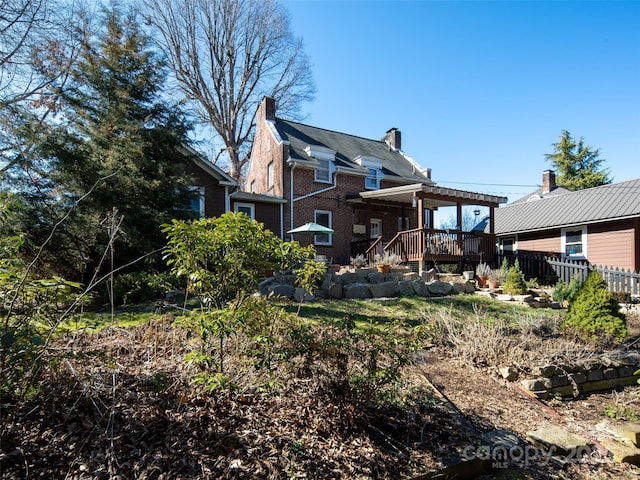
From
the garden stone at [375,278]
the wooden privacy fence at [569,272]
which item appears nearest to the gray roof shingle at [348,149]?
the wooden privacy fence at [569,272]

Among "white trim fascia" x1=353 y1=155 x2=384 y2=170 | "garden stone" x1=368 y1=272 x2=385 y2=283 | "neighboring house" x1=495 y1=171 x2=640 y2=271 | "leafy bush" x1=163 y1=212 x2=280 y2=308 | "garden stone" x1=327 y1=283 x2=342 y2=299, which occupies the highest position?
"white trim fascia" x1=353 y1=155 x2=384 y2=170

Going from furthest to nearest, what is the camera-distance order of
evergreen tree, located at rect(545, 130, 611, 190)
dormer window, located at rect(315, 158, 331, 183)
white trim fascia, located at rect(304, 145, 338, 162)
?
evergreen tree, located at rect(545, 130, 611, 190) < dormer window, located at rect(315, 158, 331, 183) < white trim fascia, located at rect(304, 145, 338, 162)

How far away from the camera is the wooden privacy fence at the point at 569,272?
10938mm

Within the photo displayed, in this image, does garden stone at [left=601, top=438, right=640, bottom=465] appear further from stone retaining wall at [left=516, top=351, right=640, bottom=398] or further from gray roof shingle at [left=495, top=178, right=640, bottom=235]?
gray roof shingle at [left=495, top=178, right=640, bottom=235]

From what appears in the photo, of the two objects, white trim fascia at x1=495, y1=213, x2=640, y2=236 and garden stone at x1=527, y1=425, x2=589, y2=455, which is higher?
white trim fascia at x1=495, y1=213, x2=640, y2=236

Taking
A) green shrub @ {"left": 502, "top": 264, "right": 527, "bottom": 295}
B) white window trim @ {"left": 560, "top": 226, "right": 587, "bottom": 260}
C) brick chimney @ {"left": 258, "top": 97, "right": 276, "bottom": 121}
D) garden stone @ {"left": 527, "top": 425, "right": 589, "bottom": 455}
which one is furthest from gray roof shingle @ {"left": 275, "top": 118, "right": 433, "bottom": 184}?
garden stone @ {"left": 527, "top": 425, "right": 589, "bottom": 455}

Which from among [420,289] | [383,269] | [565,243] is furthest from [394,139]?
[420,289]

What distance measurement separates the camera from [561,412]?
12.2 ft

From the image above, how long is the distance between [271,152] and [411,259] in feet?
29.0

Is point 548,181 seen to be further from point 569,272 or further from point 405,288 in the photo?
point 405,288

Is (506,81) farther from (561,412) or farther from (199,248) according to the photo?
(199,248)

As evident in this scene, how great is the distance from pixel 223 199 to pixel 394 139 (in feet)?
42.6

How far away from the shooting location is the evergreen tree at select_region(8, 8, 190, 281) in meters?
7.59

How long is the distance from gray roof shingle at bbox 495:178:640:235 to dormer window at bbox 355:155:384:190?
25.4 ft
